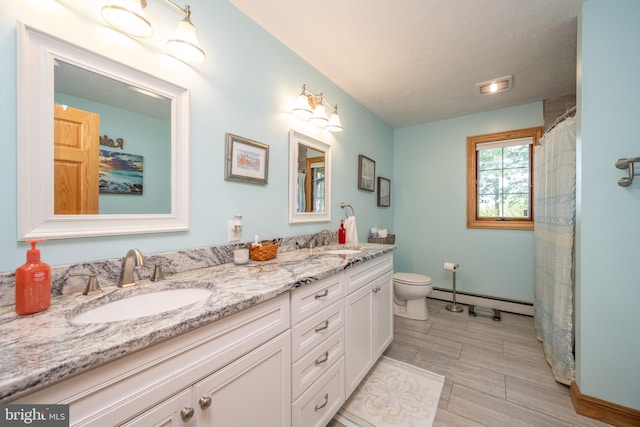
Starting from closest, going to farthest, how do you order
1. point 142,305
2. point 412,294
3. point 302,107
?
point 142,305 → point 302,107 → point 412,294

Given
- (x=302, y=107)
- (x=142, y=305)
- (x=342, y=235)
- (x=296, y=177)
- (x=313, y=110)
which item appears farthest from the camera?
(x=342, y=235)

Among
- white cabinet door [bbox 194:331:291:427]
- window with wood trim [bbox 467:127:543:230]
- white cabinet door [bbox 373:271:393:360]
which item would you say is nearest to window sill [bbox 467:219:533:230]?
window with wood trim [bbox 467:127:543:230]

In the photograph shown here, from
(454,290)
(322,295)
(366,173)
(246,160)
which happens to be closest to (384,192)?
(366,173)

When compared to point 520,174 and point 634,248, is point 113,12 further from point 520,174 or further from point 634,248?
point 520,174

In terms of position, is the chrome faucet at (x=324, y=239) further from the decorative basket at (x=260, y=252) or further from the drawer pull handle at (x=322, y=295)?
the drawer pull handle at (x=322, y=295)

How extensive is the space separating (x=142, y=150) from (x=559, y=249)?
260cm

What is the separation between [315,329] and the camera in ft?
3.84

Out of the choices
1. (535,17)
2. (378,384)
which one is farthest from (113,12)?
(378,384)

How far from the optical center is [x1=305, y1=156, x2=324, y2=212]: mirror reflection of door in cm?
200

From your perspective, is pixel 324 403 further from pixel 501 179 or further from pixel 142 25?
pixel 501 179

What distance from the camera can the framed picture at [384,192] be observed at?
3139 millimetres

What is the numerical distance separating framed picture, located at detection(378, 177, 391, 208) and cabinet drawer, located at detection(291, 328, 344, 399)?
208cm

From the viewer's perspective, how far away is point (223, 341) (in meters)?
0.77

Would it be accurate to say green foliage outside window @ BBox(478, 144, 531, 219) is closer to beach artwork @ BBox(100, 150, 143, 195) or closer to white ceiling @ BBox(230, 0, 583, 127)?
white ceiling @ BBox(230, 0, 583, 127)
